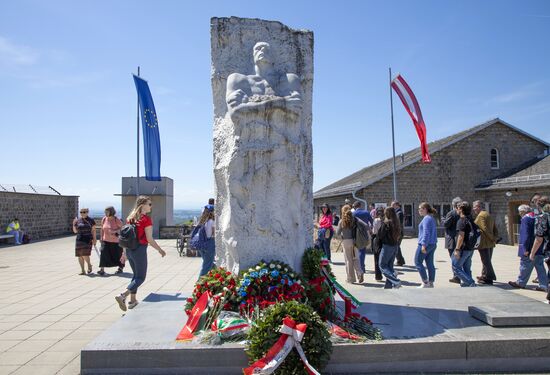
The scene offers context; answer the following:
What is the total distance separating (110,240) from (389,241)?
6.55m

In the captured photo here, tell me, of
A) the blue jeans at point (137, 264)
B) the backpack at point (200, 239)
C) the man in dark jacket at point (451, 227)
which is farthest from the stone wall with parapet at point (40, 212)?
the man in dark jacket at point (451, 227)

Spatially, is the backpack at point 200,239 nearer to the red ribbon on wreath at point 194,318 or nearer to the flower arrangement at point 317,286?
the red ribbon on wreath at point 194,318

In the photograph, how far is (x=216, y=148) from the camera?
5.20m

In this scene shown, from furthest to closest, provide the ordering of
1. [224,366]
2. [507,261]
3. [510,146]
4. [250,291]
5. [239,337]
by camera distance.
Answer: [510,146] < [507,261] < [250,291] < [239,337] < [224,366]

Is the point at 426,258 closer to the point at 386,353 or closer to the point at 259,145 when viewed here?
the point at 386,353

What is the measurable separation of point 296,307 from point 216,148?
7.56 feet

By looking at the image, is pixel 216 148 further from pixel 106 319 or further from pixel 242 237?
pixel 106 319

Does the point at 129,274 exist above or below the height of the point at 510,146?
below

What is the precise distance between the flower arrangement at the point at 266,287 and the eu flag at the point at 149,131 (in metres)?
9.00

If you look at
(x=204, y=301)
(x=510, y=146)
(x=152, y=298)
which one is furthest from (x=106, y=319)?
(x=510, y=146)

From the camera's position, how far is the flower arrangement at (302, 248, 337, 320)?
467 cm

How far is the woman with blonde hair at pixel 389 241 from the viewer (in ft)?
25.0

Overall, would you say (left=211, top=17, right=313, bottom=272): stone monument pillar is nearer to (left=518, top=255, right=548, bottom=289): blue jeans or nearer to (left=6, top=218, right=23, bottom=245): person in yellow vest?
(left=518, top=255, right=548, bottom=289): blue jeans

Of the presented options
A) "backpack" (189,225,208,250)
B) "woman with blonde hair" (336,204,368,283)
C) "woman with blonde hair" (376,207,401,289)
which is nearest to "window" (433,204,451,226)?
"woman with blonde hair" (336,204,368,283)
